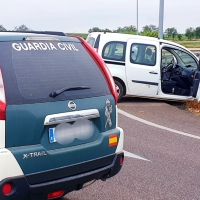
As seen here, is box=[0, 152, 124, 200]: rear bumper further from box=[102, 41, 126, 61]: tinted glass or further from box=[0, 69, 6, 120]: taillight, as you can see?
box=[102, 41, 126, 61]: tinted glass

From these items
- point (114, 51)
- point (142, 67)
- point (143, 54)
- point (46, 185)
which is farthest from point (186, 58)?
point (46, 185)

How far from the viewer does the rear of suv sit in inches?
151

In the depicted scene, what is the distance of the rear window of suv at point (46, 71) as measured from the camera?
12.9 ft

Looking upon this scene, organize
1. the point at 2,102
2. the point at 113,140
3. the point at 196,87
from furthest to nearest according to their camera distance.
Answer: the point at 196,87, the point at 113,140, the point at 2,102

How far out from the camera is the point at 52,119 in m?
4.01

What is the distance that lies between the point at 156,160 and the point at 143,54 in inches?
222

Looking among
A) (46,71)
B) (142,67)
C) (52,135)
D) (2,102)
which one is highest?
(46,71)

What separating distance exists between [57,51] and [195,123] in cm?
673

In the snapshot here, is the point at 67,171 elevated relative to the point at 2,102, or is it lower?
lower

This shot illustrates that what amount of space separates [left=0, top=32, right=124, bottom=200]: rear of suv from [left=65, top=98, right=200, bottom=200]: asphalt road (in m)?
1.05

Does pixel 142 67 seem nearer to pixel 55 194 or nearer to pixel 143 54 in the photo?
pixel 143 54

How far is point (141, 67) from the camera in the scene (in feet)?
40.0

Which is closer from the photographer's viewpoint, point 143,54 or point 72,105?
point 72,105

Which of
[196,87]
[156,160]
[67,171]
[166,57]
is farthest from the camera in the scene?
[166,57]
